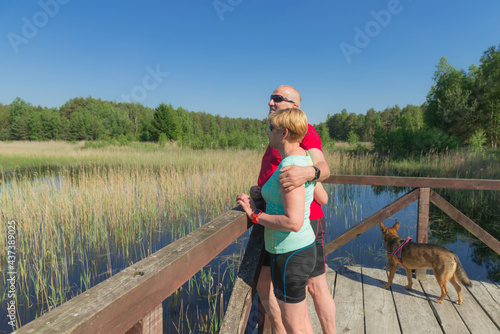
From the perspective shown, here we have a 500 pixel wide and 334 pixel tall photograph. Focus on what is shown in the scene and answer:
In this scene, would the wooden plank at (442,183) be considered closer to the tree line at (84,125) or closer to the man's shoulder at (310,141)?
the man's shoulder at (310,141)

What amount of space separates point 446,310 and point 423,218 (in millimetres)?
870

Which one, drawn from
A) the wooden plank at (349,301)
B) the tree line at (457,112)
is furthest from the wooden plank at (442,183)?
the tree line at (457,112)

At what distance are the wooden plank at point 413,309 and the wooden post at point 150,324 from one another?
79.6 inches

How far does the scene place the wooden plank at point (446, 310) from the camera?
6.70ft

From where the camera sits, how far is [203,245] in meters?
1.01

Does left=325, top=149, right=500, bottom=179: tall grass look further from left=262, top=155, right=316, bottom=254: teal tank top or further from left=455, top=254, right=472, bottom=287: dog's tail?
left=262, top=155, right=316, bottom=254: teal tank top

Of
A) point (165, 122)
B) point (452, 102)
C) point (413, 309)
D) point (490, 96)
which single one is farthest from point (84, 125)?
point (413, 309)

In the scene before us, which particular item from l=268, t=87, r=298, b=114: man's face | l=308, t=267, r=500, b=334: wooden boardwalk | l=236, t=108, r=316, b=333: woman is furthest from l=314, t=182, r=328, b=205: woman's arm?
l=308, t=267, r=500, b=334: wooden boardwalk

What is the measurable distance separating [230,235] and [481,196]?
10.1m

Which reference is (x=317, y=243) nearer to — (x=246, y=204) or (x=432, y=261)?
(x=246, y=204)

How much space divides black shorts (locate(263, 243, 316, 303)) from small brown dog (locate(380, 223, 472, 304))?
5.68 ft

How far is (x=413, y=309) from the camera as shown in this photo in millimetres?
2311

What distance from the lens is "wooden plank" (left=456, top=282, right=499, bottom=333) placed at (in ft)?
6.63

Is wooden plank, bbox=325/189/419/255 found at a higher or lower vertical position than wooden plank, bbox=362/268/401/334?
higher
